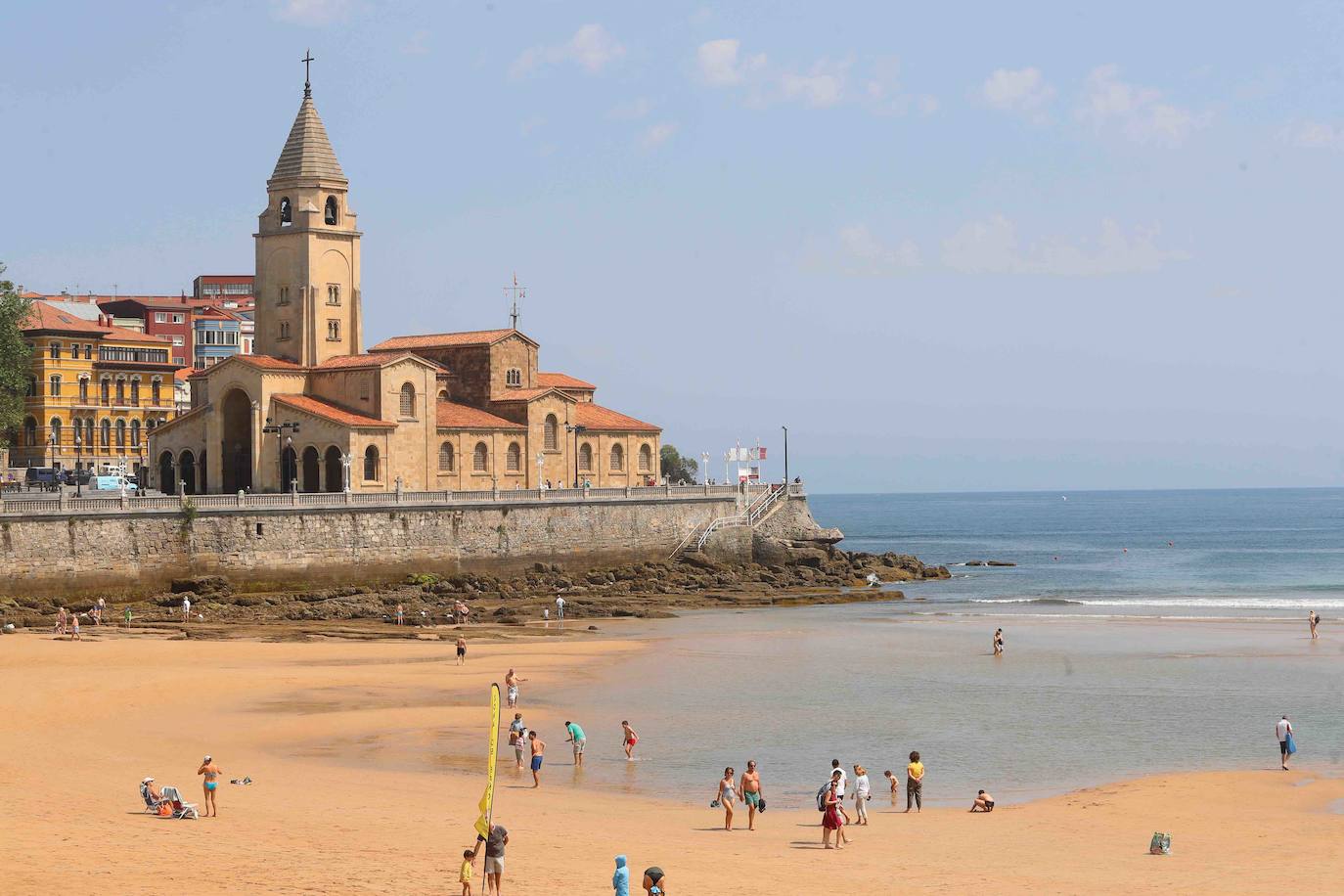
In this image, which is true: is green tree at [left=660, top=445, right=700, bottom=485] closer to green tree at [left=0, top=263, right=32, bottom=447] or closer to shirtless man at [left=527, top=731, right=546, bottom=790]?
green tree at [left=0, top=263, right=32, bottom=447]

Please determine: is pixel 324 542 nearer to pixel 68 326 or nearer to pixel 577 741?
pixel 577 741

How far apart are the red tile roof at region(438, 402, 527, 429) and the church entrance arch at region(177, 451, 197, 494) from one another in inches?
440

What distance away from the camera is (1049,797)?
29781mm

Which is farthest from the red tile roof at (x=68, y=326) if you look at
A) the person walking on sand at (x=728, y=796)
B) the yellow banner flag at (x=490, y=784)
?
the yellow banner flag at (x=490, y=784)

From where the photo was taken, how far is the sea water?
3281 cm

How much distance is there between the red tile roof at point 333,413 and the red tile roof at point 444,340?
11.4 meters

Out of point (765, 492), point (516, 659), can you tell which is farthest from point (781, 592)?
point (516, 659)

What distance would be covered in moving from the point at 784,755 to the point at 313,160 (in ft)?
165

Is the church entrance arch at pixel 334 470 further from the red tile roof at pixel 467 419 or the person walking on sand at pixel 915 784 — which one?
the person walking on sand at pixel 915 784

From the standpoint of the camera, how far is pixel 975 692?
42562mm

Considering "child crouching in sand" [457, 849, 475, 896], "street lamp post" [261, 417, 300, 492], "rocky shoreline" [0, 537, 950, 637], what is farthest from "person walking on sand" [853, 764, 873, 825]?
"street lamp post" [261, 417, 300, 492]

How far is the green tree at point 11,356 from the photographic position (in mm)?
75938

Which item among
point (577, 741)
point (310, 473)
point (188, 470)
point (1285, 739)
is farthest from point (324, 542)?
point (1285, 739)

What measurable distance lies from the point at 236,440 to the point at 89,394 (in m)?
23.4
